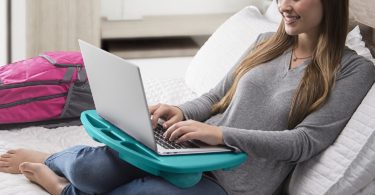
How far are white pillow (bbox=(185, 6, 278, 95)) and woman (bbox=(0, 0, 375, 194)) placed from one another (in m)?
0.54

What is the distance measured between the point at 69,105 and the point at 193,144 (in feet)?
2.55

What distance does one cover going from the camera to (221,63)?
228 centimetres

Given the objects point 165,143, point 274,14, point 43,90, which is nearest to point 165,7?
point 274,14

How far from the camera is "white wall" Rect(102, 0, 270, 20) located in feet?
11.6

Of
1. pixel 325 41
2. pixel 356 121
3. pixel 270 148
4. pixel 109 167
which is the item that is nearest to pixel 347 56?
pixel 325 41

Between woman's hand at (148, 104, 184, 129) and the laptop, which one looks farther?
woman's hand at (148, 104, 184, 129)

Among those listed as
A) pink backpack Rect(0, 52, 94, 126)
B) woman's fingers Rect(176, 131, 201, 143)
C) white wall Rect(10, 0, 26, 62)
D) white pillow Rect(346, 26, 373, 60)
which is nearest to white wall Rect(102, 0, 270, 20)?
white wall Rect(10, 0, 26, 62)

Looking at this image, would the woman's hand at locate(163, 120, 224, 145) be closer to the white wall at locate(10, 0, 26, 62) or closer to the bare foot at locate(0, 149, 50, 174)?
the bare foot at locate(0, 149, 50, 174)

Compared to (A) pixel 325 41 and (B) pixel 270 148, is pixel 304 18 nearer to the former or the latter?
(A) pixel 325 41

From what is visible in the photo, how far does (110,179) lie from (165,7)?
7.25 ft

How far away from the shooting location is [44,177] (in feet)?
5.41

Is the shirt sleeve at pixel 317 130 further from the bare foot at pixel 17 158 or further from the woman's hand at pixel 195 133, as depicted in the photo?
the bare foot at pixel 17 158

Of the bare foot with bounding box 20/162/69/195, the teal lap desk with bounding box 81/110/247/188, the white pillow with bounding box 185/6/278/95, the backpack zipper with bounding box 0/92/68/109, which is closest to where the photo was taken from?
the teal lap desk with bounding box 81/110/247/188

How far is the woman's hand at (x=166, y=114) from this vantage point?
1621 millimetres
